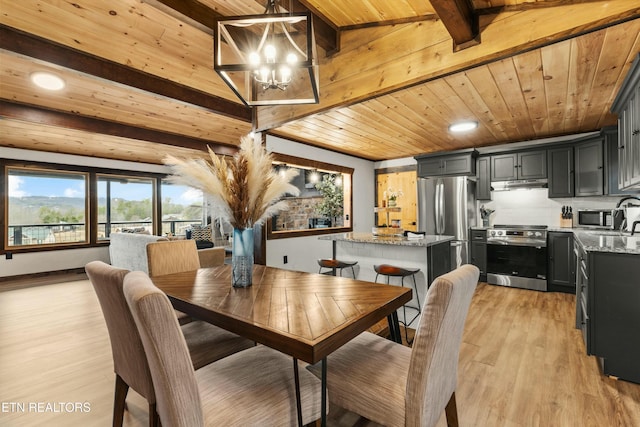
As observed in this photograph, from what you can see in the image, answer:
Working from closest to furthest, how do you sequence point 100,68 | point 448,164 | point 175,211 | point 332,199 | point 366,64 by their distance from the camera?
1. point 100,68
2. point 366,64
3. point 448,164
4. point 332,199
5. point 175,211

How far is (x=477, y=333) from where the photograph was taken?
2.79 metres

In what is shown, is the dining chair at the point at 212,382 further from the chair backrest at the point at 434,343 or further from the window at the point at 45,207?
the window at the point at 45,207

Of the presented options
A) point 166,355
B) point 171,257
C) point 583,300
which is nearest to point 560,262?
point 583,300

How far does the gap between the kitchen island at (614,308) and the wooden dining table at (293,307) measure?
5.09 ft

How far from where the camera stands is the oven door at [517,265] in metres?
4.23

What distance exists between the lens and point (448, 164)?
5.19m

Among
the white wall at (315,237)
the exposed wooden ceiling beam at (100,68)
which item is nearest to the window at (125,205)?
the white wall at (315,237)

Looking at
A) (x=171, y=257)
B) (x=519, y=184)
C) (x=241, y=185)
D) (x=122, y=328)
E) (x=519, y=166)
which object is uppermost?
(x=519, y=166)

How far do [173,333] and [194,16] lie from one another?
229 cm

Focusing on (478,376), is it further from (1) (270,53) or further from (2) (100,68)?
(2) (100,68)

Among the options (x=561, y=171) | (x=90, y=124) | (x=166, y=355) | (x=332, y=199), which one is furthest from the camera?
(x=332, y=199)

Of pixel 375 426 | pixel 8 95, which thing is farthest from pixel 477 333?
pixel 8 95

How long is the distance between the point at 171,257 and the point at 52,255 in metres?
5.53

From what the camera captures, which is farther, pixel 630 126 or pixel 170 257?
pixel 630 126
